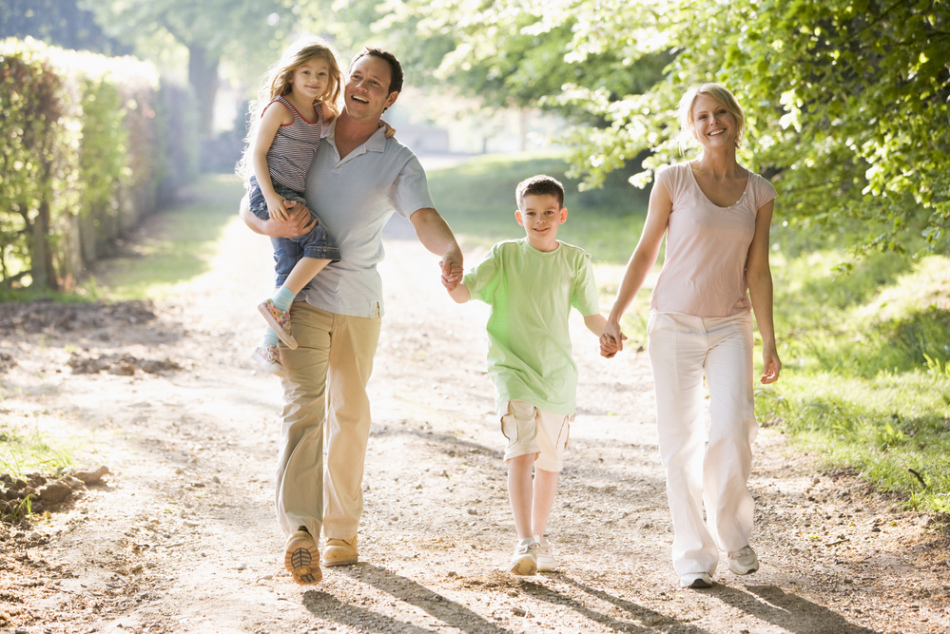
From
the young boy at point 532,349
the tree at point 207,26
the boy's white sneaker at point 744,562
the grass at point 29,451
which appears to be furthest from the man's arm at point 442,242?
the tree at point 207,26

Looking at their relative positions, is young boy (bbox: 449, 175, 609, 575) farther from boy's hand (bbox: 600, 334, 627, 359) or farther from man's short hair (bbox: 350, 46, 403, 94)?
man's short hair (bbox: 350, 46, 403, 94)

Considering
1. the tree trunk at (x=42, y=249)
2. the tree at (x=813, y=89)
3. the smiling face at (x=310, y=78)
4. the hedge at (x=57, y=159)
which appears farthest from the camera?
the tree trunk at (x=42, y=249)

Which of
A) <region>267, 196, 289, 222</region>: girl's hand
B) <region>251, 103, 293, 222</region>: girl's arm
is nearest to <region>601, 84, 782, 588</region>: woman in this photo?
<region>267, 196, 289, 222</region>: girl's hand

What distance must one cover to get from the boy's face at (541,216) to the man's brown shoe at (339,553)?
1.63 m

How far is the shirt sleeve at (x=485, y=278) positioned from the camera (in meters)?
4.14

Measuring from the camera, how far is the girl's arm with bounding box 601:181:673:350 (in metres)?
4.07

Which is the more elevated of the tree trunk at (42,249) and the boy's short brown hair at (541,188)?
the boy's short brown hair at (541,188)

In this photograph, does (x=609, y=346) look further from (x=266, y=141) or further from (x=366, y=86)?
(x=266, y=141)

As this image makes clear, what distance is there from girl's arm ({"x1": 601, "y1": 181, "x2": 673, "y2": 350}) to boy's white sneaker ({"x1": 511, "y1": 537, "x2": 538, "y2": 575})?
0.94m

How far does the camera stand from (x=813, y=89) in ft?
22.4

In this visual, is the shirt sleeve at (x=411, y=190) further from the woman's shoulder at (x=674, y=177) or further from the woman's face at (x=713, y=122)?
the woman's face at (x=713, y=122)

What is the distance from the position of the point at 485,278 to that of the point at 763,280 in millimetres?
1239

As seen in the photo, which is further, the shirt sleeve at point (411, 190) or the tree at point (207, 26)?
the tree at point (207, 26)

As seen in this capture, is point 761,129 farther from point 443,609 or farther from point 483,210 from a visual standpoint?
point 483,210
